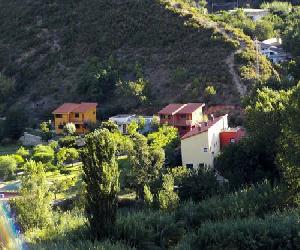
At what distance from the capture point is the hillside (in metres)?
50.3

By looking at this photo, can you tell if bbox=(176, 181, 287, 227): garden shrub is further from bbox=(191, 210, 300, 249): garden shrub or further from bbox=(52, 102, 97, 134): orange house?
bbox=(52, 102, 97, 134): orange house

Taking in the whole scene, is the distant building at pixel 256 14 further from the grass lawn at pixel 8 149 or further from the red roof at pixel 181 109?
the grass lawn at pixel 8 149

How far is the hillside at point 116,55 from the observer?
5028 cm

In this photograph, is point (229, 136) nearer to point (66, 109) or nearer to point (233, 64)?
point (233, 64)

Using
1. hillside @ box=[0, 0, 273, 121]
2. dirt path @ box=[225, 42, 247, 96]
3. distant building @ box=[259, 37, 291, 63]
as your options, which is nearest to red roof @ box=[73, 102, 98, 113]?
hillside @ box=[0, 0, 273, 121]

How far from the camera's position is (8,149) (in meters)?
45.7

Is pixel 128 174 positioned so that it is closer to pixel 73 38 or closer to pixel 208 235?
pixel 208 235

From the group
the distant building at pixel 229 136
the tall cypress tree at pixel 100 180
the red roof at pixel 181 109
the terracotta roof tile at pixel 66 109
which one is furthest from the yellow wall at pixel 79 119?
the tall cypress tree at pixel 100 180

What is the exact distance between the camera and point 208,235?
17891 millimetres

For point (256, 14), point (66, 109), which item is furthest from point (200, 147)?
point (256, 14)

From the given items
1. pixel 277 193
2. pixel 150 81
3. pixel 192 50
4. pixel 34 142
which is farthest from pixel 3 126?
pixel 277 193

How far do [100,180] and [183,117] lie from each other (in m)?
26.3

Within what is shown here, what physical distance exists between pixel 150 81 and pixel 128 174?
22952mm

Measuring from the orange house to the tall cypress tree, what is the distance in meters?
30.2
